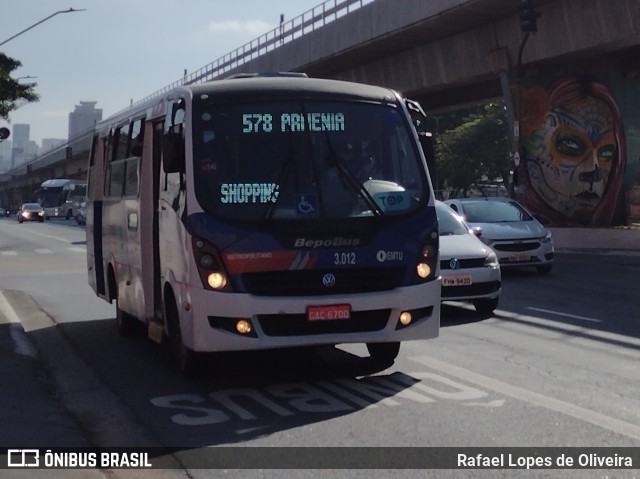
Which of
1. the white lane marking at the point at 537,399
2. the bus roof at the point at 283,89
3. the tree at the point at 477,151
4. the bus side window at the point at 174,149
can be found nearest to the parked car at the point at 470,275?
the white lane marking at the point at 537,399

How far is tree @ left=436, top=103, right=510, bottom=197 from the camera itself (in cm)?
6775

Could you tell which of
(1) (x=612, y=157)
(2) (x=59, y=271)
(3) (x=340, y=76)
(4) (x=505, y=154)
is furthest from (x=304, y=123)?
(4) (x=505, y=154)

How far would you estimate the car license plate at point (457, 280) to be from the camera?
1420 centimetres

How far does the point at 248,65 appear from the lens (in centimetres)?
4647

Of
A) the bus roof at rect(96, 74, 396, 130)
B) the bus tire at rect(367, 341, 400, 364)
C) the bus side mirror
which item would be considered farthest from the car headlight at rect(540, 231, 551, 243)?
the bus side mirror

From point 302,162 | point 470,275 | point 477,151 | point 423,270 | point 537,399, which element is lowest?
point 537,399

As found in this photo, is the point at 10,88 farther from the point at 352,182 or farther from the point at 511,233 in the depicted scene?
the point at 352,182

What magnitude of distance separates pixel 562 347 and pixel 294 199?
3939 mm

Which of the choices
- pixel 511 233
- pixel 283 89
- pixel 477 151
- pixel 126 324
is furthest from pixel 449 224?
pixel 477 151

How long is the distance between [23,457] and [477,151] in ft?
208

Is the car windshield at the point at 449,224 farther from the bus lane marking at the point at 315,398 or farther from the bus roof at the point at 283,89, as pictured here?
the bus lane marking at the point at 315,398

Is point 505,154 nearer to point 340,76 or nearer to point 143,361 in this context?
point 340,76

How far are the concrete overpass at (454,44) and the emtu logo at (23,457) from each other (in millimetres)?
23800

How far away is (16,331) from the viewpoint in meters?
13.2
